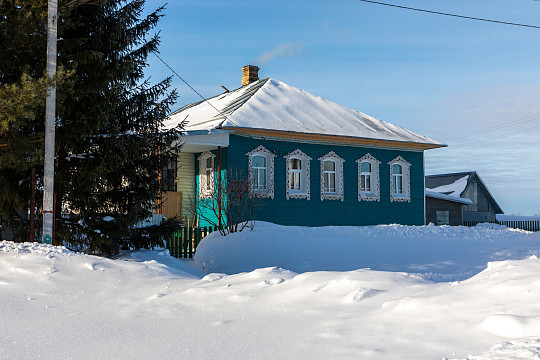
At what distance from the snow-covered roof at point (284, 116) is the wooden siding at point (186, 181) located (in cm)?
151

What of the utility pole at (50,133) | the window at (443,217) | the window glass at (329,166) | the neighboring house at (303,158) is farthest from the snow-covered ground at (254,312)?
the window at (443,217)

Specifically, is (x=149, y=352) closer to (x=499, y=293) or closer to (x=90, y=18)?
(x=499, y=293)

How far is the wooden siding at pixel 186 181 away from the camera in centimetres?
2225

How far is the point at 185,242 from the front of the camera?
15891mm

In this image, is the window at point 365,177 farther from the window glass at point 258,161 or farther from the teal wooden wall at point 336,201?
the window glass at point 258,161

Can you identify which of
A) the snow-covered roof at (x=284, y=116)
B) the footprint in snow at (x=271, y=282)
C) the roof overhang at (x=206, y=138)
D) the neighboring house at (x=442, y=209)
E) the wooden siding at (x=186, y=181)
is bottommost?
the footprint in snow at (x=271, y=282)

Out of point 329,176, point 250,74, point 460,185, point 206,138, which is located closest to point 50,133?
point 206,138

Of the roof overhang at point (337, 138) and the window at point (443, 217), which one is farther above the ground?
the roof overhang at point (337, 138)

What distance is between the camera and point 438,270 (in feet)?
44.5

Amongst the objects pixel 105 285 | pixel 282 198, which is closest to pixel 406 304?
pixel 105 285

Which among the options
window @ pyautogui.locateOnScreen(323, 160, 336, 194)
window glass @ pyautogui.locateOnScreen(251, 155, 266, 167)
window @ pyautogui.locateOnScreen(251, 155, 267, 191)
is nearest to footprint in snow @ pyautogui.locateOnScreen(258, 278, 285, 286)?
window @ pyautogui.locateOnScreen(251, 155, 267, 191)

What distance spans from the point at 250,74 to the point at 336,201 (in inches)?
373

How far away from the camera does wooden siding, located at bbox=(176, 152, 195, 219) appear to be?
73.0 feet

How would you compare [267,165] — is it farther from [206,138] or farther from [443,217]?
[443,217]
